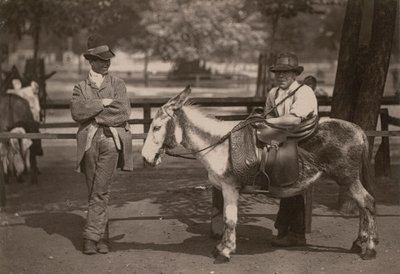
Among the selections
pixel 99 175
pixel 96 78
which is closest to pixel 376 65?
pixel 96 78

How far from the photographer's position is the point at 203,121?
22.8 ft

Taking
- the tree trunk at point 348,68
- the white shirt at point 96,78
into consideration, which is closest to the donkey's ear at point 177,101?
the white shirt at point 96,78

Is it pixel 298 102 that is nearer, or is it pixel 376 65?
pixel 298 102

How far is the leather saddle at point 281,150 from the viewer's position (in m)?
6.70

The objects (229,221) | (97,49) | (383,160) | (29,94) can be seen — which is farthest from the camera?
(29,94)

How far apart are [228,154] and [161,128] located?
744 millimetres

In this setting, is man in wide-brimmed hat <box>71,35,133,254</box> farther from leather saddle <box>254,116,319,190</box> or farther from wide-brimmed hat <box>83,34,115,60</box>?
leather saddle <box>254,116,319,190</box>

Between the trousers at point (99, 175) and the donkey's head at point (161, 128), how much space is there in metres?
0.60

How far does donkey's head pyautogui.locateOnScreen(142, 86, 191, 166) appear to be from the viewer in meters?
6.69

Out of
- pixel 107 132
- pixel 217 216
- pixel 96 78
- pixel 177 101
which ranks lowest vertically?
pixel 217 216

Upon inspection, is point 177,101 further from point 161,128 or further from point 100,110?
point 100,110

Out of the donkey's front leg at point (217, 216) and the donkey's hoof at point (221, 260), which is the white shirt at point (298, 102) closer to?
the donkey's front leg at point (217, 216)

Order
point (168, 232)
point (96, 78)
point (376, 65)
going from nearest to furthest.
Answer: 1. point (96, 78)
2. point (168, 232)
3. point (376, 65)

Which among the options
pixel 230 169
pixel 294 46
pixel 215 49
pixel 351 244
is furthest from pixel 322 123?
pixel 294 46
